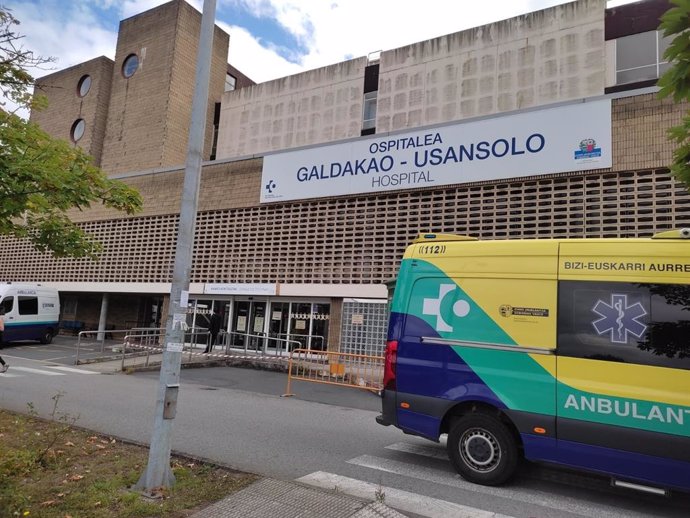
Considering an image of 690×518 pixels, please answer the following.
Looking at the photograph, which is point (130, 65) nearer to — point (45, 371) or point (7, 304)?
point (7, 304)

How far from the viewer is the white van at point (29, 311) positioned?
19.5 meters

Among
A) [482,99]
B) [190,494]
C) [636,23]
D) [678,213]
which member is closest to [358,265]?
[678,213]

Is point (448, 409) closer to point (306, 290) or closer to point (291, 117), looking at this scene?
point (306, 290)

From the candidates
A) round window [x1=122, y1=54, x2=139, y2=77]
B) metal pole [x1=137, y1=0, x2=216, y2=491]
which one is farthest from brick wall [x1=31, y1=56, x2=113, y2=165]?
metal pole [x1=137, y1=0, x2=216, y2=491]

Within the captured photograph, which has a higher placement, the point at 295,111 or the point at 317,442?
the point at 295,111

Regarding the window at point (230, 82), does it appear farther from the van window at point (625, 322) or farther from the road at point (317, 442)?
→ the van window at point (625, 322)

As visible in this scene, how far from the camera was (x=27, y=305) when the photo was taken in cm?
2033

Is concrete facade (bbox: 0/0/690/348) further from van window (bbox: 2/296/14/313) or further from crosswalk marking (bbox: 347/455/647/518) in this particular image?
crosswalk marking (bbox: 347/455/647/518)

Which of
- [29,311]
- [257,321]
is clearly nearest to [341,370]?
[257,321]

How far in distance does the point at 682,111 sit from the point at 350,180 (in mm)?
9451

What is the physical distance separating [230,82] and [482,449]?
3235 cm

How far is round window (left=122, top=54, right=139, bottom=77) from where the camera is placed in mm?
30538

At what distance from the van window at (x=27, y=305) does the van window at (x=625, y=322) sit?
20737mm

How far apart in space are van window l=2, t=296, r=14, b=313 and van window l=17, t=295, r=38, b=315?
0.31 m
